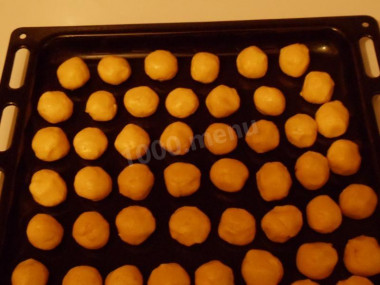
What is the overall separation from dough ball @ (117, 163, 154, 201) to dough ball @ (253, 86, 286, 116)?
0.43m

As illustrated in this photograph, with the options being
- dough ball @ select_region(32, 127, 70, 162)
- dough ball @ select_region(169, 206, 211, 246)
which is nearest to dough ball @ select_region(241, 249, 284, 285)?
dough ball @ select_region(169, 206, 211, 246)

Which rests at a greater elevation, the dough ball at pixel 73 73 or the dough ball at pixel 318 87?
the dough ball at pixel 73 73

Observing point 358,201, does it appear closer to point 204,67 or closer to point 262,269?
point 262,269

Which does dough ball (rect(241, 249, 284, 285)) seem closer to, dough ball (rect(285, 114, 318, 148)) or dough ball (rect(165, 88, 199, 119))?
dough ball (rect(285, 114, 318, 148))

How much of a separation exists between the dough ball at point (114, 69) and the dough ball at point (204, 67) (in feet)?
0.76

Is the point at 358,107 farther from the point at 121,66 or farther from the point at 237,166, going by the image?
the point at 121,66

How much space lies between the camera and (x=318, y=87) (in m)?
1.36

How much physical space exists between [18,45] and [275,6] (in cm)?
97

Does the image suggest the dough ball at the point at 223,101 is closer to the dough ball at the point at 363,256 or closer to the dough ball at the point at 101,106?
the dough ball at the point at 101,106

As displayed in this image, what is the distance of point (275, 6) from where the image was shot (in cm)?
162

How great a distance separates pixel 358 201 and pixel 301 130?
10.8 inches

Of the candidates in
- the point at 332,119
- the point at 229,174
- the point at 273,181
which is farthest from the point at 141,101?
the point at 332,119

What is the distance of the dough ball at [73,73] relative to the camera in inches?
55.2

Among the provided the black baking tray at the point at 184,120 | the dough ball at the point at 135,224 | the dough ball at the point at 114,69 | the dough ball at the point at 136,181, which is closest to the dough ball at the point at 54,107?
the black baking tray at the point at 184,120
